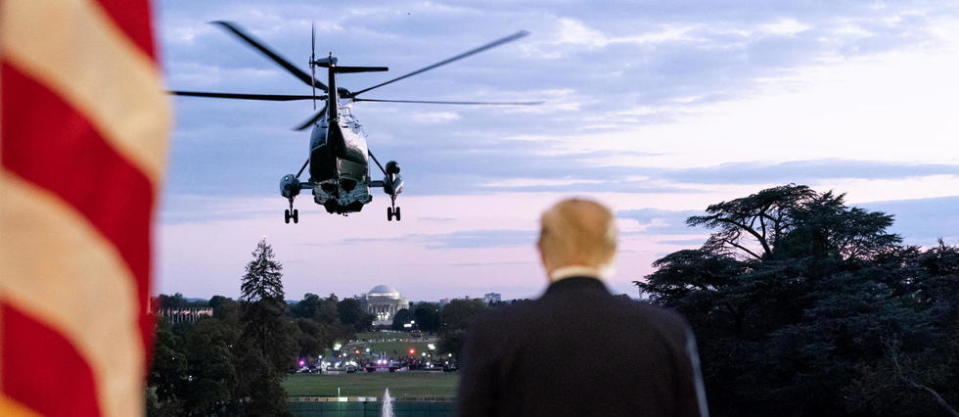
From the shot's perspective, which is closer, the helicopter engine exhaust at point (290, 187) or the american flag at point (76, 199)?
the american flag at point (76, 199)

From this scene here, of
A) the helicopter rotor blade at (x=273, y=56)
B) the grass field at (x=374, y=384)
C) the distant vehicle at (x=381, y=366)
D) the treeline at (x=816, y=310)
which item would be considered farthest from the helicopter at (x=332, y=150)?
the distant vehicle at (x=381, y=366)

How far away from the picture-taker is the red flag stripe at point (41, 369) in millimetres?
1700

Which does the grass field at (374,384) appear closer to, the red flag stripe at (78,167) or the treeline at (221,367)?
the treeline at (221,367)

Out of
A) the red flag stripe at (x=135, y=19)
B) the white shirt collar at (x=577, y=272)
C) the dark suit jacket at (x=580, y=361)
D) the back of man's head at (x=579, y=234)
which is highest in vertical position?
the red flag stripe at (x=135, y=19)

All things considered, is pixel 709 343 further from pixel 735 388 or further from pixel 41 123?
pixel 41 123

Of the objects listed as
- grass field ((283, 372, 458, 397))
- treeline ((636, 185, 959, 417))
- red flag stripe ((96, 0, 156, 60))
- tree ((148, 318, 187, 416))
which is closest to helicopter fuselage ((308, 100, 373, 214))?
treeline ((636, 185, 959, 417))

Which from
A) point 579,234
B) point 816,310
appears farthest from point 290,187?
point 579,234

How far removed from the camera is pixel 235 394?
A: 7544cm

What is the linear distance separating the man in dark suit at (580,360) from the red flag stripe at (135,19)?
176cm

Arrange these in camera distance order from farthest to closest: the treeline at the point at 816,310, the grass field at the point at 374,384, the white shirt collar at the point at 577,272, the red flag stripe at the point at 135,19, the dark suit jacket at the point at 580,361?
the grass field at the point at 374,384, the treeline at the point at 816,310, the white shirt collar at the point at 577,272, the dark suit jacket at the point at 580,361, the red flag stripe at the point at 135,19

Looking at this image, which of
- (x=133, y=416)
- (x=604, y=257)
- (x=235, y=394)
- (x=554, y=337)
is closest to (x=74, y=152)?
(x=133, y=416)

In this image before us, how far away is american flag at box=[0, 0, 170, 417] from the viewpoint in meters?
1.71

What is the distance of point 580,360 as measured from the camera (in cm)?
347

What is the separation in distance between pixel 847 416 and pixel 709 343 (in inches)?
276
